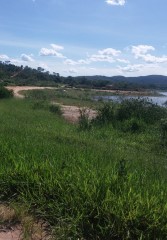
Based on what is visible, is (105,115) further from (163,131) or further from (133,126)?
(163,131)

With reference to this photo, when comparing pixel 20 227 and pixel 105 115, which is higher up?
pixel 20 227

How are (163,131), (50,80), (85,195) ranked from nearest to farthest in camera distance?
A: (85,195)
(163,131)
(50,80)

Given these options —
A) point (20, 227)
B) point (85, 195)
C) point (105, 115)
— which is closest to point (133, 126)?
point (105, 115)

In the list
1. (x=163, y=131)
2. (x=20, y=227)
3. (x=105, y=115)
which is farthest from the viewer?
(x=105, y=115)

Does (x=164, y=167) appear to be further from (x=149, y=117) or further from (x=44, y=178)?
(x=149, y=117)

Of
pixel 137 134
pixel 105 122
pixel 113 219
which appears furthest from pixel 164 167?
pixel 105 122

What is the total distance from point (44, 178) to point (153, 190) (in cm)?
120

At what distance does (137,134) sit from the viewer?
1259 centimetres

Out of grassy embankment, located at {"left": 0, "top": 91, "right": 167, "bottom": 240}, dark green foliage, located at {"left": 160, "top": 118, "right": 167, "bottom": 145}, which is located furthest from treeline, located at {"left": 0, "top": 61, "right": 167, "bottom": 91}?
grassy embankment, located at {"left": 0, "top": 91, "right": 167, "bottom": 240}

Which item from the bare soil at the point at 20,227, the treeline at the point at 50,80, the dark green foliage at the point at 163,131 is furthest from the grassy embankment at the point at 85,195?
the treeline at the point at 50,80

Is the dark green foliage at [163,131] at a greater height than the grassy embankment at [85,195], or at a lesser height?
lesser

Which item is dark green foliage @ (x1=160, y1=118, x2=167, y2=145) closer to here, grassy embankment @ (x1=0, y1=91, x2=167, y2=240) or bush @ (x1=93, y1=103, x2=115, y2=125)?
bush @ (x1=93, y1=103, x2=115, y2=125)

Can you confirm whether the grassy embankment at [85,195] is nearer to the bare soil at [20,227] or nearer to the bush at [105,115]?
the bare soil at [20,227]

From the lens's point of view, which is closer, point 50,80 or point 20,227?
point 20,227
